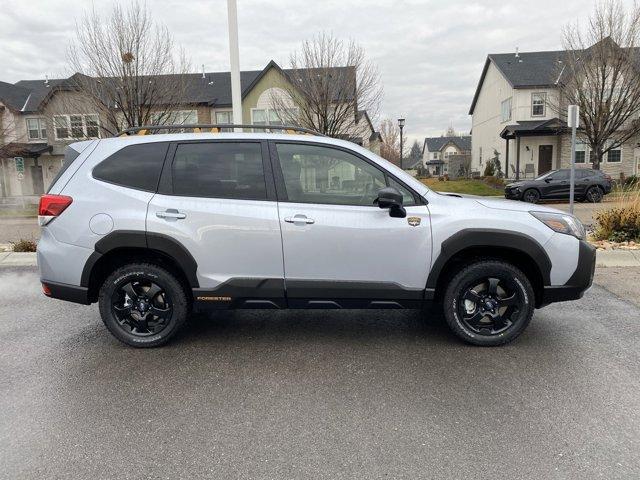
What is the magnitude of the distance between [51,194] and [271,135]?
6.35 feet

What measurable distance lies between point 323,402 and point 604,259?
6.34 meters

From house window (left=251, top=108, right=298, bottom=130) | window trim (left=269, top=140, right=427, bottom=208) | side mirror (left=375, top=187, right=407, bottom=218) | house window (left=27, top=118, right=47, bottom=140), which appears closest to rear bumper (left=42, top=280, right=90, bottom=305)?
window trim (left=269, top=140, right=427, bottom=208)

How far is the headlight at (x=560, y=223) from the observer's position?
4.11 metres

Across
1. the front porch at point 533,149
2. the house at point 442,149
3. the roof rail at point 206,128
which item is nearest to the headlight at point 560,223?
the roof rail at point 206,128

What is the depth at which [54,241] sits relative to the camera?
163 inches

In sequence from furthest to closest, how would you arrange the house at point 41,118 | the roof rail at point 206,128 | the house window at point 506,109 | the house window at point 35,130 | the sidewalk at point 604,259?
the house window at point 35,130 < the house window at point 506,109 < the house at point 41,118 < the sidewalk at point 604,259 < the roof rail at point 206,128

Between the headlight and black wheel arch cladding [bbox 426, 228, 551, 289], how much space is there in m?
0.22

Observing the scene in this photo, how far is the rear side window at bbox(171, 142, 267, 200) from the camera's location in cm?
412

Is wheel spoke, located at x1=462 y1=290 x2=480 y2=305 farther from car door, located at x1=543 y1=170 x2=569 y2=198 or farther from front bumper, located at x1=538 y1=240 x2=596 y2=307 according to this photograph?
car door, located at x1=543 y1=170 x2=569 y2=198

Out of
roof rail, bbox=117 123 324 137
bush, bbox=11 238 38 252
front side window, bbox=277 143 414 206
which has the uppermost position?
roof rail, bbox=117 123 324 137

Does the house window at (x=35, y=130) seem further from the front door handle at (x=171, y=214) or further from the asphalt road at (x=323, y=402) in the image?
the front door handle at (x=171, y=214)

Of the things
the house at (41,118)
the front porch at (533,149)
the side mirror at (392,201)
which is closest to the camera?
the side mirror at (392,201)

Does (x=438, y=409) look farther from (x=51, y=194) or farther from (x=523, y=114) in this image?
(x=523, y=114)

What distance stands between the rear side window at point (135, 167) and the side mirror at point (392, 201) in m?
1.91
